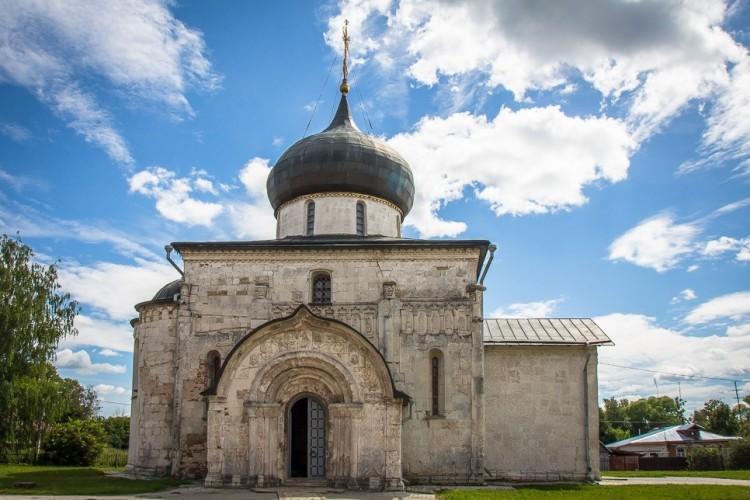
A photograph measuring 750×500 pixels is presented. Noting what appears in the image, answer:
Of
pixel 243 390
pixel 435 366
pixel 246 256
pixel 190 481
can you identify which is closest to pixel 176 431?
pixel 190 481

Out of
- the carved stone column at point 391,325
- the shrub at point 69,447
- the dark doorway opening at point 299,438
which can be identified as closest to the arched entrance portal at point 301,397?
the dark doorway opening at point 299,438

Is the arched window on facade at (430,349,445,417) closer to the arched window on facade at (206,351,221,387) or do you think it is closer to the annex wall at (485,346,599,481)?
the annex wall at (485,346,599,481)

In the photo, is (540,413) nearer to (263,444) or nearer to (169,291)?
(263,444)

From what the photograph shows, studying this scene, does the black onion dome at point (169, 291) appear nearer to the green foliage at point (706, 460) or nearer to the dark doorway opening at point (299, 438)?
the dark doorway opening at point (299, 438)

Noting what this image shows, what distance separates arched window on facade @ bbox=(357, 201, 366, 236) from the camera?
20.9 m

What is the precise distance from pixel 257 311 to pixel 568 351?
9479 millimetres

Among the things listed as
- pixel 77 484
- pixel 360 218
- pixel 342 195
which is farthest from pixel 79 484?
pixel 342 195

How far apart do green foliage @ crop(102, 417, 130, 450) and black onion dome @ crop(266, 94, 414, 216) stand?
2385cm

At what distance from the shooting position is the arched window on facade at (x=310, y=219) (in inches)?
827

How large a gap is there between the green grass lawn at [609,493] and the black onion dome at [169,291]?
10.3 m

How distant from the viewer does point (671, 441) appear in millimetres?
40344

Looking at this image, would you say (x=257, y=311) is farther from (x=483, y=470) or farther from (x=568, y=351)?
(x=568, y=351)

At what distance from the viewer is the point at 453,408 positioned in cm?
1731

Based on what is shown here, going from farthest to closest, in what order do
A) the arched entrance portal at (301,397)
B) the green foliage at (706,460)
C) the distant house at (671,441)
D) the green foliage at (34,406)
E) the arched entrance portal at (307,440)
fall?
the distant house at (671,441) < the green foliage at (706,460) < the green foliage at (34,406) < the arched entrance portal at (307,440) < the arched entrance portal at (301,397)
